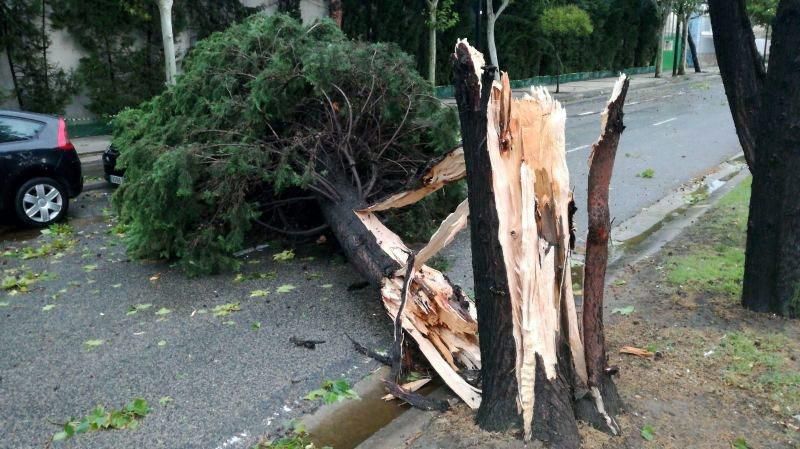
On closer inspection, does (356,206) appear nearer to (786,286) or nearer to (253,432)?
(253,432)

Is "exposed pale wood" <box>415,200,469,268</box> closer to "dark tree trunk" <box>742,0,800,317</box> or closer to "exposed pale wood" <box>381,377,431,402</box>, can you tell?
"exposed pale wood" <box>381,377,431,402</box>

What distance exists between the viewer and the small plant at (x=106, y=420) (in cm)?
391

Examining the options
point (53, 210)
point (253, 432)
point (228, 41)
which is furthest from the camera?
point (53, 210)

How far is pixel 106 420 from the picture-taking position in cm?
399

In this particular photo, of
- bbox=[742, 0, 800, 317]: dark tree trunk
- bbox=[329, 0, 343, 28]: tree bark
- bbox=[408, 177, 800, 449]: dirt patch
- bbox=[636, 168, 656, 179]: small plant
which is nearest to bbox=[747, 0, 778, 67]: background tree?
bbox=[329, 0, 343, 28]: tree bark

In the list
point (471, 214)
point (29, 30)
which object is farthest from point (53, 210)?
point (29, 30)

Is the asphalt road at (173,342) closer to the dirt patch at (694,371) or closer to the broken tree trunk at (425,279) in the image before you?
the broken tree trunk at (425,279)

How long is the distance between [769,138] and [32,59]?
16.6 m

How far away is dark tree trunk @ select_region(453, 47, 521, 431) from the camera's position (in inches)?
135

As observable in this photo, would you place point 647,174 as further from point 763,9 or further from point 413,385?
point 763,9

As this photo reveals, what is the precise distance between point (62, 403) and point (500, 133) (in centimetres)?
305

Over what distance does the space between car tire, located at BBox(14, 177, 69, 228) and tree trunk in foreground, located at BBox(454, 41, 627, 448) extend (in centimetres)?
709

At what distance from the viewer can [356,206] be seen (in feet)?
21.2

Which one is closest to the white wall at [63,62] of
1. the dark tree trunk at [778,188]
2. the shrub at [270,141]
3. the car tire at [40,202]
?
the car tire at [40,202]
